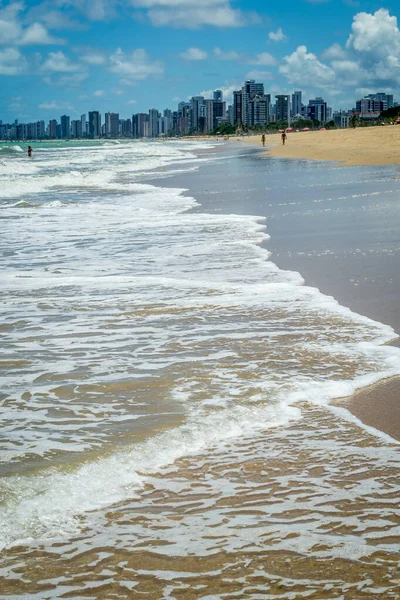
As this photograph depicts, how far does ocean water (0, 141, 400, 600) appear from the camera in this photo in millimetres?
2301

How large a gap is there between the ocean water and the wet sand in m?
0.20

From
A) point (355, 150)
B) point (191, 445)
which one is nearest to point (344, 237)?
point (191, 445)

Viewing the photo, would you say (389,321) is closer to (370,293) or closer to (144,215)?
(370,293)

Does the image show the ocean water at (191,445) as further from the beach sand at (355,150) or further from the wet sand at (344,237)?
the beach sand at (355,150)

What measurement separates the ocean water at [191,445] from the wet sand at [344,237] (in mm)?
199

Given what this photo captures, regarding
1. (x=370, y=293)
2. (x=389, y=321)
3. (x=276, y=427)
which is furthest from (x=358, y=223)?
(x=276, y=427)

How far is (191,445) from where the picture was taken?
3.29 meters

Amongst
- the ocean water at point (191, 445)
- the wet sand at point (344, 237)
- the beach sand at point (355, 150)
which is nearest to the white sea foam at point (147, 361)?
the ocean water at point (191, 445)

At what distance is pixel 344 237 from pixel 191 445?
21.5ft

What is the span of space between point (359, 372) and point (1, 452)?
6.90ft

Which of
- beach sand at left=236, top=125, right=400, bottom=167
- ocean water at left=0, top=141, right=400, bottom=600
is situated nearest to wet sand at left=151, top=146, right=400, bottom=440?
ocean water at left=0, top=141, right=400, bottom=600

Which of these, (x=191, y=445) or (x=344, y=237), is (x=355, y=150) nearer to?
(x=344, y=237)

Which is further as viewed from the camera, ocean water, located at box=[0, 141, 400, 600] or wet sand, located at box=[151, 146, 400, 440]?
wet sand, located at box=[151, 146, 400, 440]

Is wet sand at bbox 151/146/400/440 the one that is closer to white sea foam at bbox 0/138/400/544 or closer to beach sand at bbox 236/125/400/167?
white sea foam at bbox 0/138/400/544
